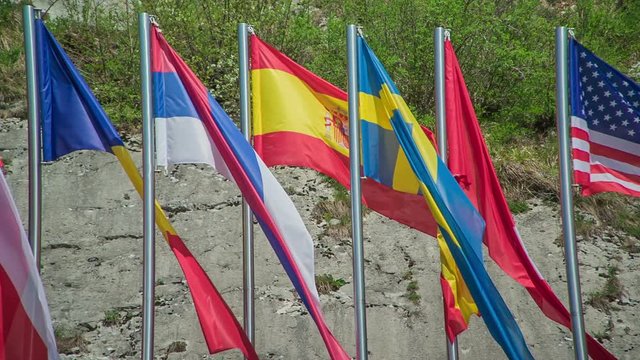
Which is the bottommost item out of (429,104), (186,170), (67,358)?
(67,358)

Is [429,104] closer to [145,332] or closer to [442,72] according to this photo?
[442,72]

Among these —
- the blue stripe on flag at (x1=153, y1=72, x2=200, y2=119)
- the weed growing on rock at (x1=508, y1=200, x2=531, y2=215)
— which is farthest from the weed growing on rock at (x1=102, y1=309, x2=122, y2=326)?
the weed growing on rock at (x1=508, y1=200, x2=531, y2=215)

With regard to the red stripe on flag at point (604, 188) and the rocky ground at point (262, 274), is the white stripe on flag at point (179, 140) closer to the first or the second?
the red stripe on flag at point (604, 188)

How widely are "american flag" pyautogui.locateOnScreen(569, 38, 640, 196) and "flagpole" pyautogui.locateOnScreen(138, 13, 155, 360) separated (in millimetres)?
3788

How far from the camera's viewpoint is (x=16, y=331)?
7.15m

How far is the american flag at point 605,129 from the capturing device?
345 inches

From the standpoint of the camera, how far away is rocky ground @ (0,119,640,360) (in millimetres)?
11992

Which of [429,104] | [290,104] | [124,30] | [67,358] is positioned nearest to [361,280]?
[290,104]

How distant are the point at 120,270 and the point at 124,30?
5.35 m

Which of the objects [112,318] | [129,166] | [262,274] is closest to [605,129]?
[129,166]

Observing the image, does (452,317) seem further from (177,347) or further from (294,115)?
(177,347)

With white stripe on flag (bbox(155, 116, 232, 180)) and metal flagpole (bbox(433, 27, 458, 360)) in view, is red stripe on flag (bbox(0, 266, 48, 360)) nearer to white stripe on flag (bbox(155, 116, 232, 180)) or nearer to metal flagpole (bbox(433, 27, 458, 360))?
white stripe on flag (bbox(155, 116, 232, 180))

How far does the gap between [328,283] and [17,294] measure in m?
6.14

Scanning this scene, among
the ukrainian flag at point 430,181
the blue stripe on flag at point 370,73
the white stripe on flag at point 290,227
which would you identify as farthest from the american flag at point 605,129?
the white stripe on flag at point 290,227
